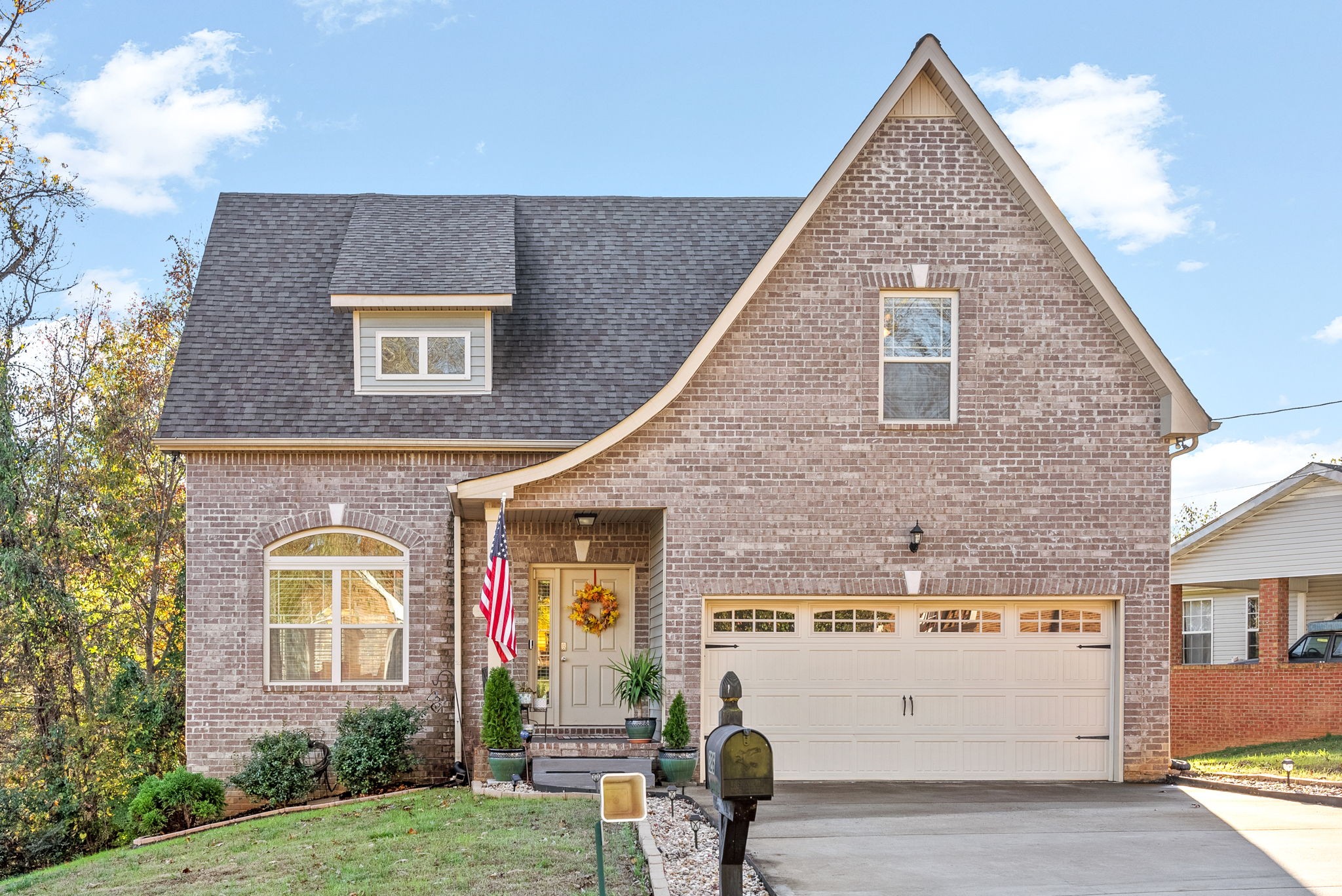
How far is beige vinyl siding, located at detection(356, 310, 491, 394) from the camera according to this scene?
16703 mm

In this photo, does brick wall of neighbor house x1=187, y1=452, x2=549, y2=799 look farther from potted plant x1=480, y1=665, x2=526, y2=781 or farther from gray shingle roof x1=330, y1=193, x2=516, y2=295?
gray shingle roof x1=330, y1=193, x2=516, y2=295

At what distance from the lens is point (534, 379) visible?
16.9 meters

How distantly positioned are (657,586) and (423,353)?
4517 mm

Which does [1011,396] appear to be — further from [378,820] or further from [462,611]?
[378,820]

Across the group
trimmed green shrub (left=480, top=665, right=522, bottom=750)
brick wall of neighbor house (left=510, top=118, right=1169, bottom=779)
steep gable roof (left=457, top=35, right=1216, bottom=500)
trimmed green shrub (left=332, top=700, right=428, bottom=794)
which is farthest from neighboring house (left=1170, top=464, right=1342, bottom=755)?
trimmed green shrub (left=332, top=700, right=428, bottom=794)

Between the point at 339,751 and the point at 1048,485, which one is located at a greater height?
the point at 1048,485

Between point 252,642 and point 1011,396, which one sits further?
point 252,642

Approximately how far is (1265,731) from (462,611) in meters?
13.7

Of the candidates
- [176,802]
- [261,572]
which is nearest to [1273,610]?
[261,572]

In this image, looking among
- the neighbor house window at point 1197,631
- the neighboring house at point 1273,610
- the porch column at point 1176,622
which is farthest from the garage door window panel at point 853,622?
the neighbor house window at point 1197,631

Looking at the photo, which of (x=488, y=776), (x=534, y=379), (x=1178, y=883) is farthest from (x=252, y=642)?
(x=1178, y=883)

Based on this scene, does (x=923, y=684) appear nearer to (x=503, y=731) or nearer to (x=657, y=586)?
(x=657, y=586)

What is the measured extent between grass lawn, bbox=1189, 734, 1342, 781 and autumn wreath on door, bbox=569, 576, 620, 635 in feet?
25.4

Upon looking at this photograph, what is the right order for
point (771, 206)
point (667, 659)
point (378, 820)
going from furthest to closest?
point (771, 206)
point (667, 659)
point (378, 820)
